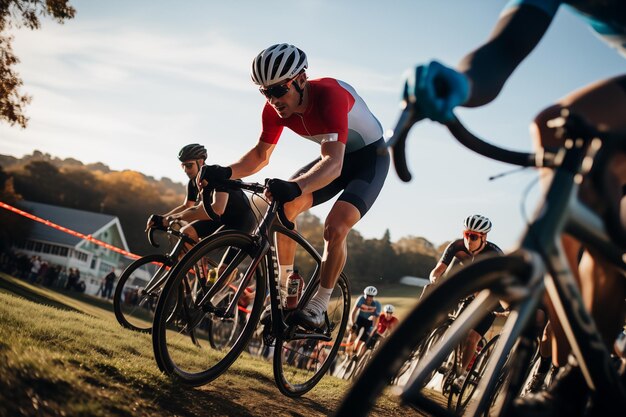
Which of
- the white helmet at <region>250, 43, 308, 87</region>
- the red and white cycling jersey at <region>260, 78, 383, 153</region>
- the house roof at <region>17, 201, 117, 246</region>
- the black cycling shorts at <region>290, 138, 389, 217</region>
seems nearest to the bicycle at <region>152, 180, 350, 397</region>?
the black cycling shorts at <region>290, 138, 389, 217</region>

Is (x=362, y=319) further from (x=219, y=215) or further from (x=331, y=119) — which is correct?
(x=331, y=119)

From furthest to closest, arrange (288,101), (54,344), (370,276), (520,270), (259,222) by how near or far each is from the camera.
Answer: (370,276)
(288,101)
(259,222)
(54,344)
(520,270)

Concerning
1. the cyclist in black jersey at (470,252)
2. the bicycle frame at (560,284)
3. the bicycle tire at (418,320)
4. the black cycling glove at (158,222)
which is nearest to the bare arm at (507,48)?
the bicycle frame at (560,284)

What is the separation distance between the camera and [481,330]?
23.1 ft

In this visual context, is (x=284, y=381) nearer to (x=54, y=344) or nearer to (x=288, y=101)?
(x=54, y=344)

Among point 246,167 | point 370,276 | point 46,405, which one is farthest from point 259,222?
point 370,276

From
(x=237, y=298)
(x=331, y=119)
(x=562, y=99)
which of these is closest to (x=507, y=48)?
(x=562, y=99)

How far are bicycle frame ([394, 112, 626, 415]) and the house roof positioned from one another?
68920 millimetres

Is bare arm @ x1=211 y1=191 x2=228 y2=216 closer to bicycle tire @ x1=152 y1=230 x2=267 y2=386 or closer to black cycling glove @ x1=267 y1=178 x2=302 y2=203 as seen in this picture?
bicycle tire @ x1=152 y1=230 x2=267 y2=386

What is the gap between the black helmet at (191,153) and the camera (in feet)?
24.6

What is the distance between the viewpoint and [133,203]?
82.1m

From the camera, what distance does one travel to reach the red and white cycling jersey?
173 inches

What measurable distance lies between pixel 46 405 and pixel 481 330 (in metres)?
5.77

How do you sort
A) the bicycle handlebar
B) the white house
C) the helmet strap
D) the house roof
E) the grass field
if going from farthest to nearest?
the house roof, the white house, the helmet strap, the grass field, the bicycle handlebar
